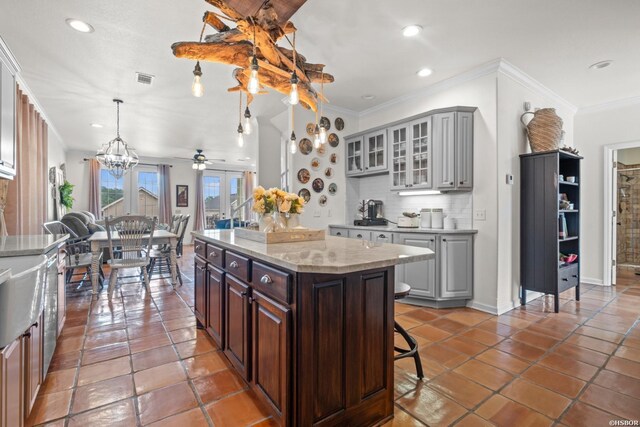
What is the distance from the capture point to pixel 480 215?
3.49m

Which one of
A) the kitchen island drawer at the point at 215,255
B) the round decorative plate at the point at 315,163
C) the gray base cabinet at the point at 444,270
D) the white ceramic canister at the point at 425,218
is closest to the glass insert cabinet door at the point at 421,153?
the white ceramic canister at the point at 425,218

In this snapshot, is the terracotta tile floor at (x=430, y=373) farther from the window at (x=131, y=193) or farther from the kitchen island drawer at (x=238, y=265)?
the window at (x=131, y=193)

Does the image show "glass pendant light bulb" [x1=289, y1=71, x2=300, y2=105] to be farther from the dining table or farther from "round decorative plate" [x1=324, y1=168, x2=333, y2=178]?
the dining table

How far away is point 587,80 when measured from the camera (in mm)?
3750

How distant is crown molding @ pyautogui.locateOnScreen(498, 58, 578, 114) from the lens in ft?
11.1

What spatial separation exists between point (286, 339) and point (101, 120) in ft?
19.3

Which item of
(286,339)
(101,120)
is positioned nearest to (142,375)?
(286,339)

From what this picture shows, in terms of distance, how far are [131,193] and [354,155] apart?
742 centimetres

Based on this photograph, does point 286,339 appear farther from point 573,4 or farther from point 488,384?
point 573,4

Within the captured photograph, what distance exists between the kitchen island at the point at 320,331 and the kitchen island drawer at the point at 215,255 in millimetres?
397

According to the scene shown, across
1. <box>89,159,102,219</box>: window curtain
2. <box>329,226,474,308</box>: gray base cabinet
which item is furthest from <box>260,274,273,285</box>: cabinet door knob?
<box>89,159,102,219</box>: window curtain

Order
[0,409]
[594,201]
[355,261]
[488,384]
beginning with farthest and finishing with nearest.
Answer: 1. [594,201]
2. [488,384]
3. [355,261]
4. [0,409]

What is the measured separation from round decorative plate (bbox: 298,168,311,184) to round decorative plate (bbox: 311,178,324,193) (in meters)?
0.12

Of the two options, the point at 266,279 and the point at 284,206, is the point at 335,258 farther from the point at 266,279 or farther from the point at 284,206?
the point at 284,206
